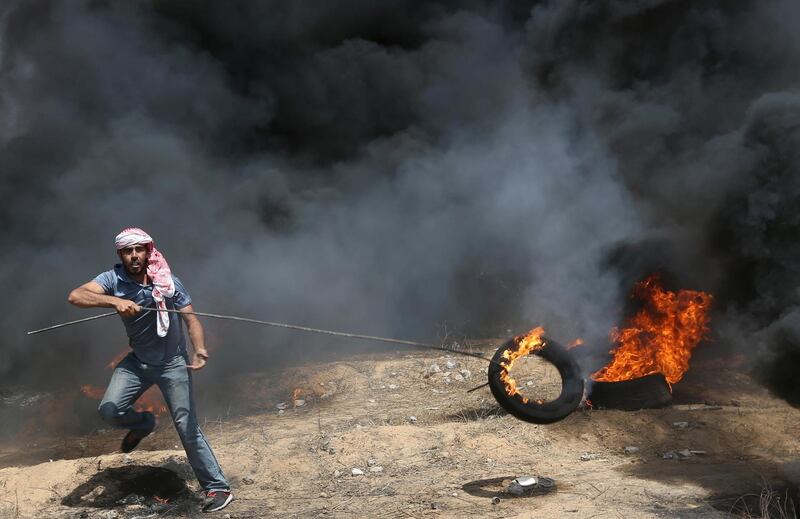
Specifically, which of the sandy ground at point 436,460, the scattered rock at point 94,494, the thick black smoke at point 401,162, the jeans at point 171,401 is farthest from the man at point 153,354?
the thick black smoke at point 401,162

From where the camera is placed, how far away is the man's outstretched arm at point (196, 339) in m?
4.22

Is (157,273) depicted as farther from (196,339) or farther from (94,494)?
(94,494)

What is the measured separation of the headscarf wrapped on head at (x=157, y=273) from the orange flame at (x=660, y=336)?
451 cm

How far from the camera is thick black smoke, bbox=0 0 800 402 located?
805 cm

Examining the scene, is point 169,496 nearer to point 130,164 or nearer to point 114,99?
point 130,164

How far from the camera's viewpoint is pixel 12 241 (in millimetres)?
9734

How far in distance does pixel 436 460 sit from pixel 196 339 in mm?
2226

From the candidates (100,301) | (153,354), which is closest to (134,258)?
(100,301)

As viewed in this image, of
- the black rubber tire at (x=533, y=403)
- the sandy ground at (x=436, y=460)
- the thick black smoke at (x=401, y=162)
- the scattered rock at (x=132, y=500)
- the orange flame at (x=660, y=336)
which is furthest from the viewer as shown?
the thick black smoke at (x=401, y=162)

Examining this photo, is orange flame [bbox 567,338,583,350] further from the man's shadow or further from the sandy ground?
the man's shadow

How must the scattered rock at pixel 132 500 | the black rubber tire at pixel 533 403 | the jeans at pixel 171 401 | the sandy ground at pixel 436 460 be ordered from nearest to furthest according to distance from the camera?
the jeans at pixel 171 401, the sandy ground at pixel 436 460, the scattered rock at pixel 132 500, the black rubber tire at pixel 533 403

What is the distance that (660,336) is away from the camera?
24.1 ft

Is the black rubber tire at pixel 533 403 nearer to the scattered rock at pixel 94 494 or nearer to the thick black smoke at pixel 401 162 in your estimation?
the thick black smoke at pixel 401 162

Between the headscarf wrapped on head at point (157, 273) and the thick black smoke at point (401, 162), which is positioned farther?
the thick black smoke at point (401, 162)
